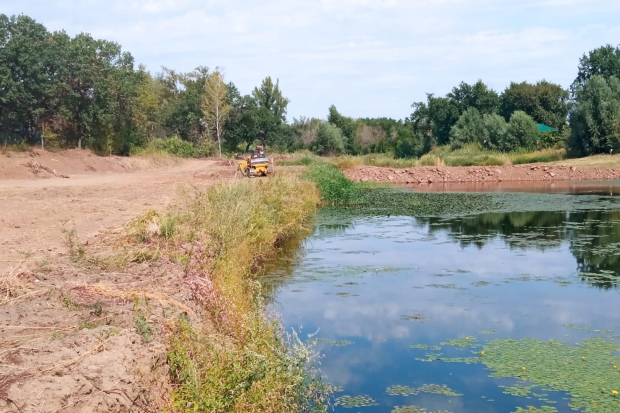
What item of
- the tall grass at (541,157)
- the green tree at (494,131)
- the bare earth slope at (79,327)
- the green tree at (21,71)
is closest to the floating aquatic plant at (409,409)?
the bare earth slope at (79,327)

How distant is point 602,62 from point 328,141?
83.6 feet

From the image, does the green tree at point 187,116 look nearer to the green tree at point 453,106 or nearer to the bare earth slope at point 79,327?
the green tree at point 453,106

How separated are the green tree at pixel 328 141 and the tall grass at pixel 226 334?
174ft

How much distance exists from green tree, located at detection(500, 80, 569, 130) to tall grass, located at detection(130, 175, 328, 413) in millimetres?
54254

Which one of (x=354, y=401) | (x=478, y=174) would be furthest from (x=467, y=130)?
(x=354, y=401)

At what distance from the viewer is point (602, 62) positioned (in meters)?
55.6

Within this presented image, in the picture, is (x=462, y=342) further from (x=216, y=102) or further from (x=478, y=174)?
(x=216, y=102)

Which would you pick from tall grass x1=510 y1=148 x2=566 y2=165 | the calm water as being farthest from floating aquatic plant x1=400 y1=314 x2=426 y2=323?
tall grass x1=510 y1=148 x2=566 y2=165

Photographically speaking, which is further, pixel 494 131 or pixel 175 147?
pixel 175 147

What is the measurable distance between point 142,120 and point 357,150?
3104 centimetres

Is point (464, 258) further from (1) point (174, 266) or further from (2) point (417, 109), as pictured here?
(2) point (417, 109)

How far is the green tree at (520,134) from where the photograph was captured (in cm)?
5175

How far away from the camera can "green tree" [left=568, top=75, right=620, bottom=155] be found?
42281 mm

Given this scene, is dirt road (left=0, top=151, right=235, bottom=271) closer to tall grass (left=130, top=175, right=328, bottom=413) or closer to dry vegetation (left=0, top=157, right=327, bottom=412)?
dry vegetation (left=0, top=157, right=327, bottom=412)
